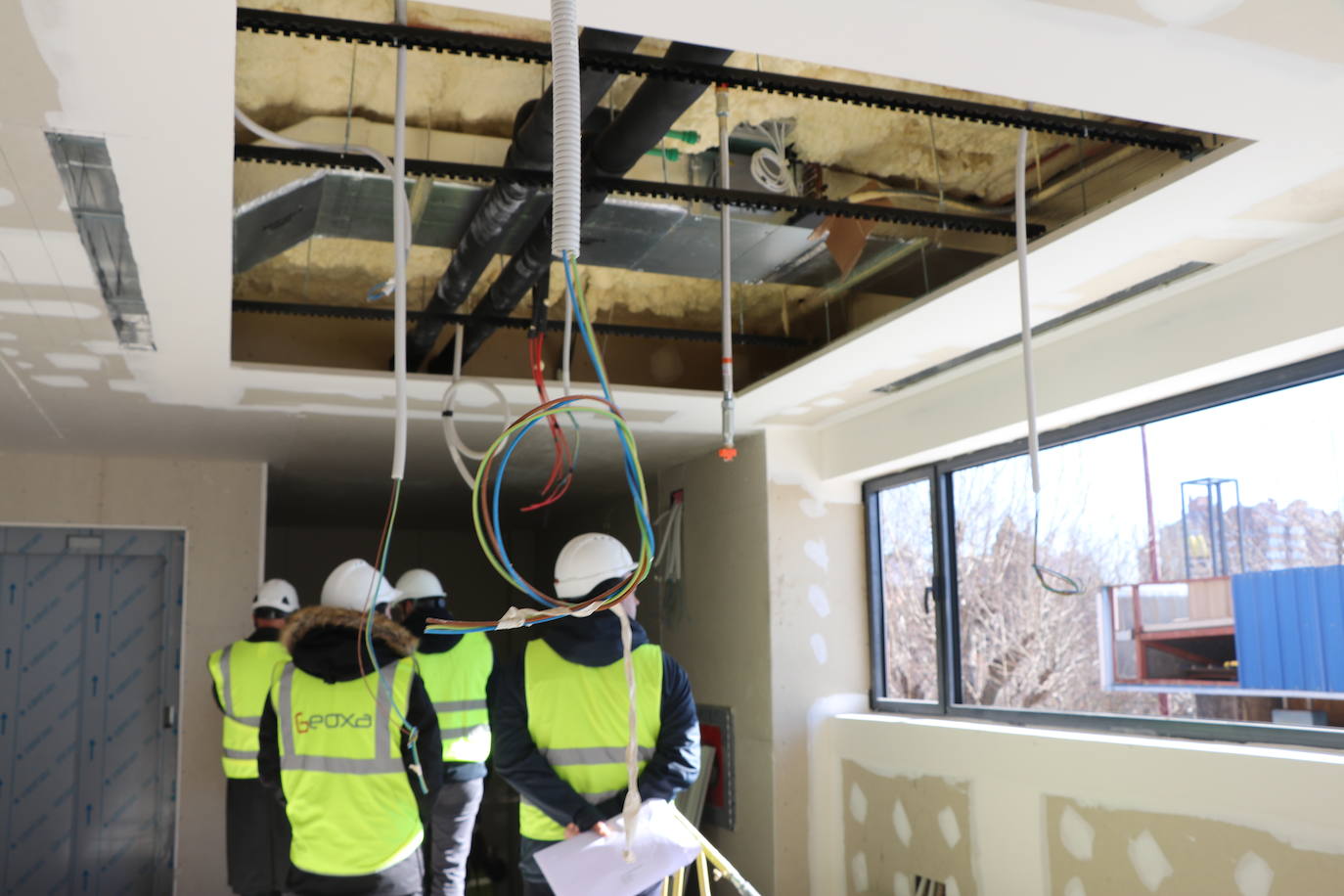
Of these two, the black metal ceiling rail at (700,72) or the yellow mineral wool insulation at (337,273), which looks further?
the yellow mineral wool insulation at (337,273)

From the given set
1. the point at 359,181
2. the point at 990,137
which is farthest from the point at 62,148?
the point at 990,137

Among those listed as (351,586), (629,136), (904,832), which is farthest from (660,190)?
(904,832)

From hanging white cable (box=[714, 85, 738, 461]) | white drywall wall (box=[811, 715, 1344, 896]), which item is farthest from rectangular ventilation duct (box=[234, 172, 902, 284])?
white drywall wall (box=[811, 715, 1344, 896])

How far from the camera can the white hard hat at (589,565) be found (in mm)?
2781

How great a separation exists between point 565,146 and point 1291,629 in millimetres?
2872

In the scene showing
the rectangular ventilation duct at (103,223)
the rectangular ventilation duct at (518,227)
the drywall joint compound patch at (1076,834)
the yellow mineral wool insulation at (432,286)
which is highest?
the yellow mineral wool insulation at (432,286)

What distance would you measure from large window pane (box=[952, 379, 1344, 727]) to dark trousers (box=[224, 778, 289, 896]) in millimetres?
2864

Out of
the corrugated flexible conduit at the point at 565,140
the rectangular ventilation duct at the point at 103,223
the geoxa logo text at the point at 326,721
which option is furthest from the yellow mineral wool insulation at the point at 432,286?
the corrugated flexible conduit at the point at 565,140

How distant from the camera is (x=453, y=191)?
3.28m

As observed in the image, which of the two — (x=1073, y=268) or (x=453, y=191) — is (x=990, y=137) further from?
(x=453, y=191)

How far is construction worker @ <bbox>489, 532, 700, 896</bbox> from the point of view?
8.93ft

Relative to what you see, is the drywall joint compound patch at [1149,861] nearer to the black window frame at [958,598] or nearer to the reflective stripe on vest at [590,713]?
the black window frame at [958,598]

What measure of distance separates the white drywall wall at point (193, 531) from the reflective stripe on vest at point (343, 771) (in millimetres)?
3022

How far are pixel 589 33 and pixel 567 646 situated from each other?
4.66 ft
